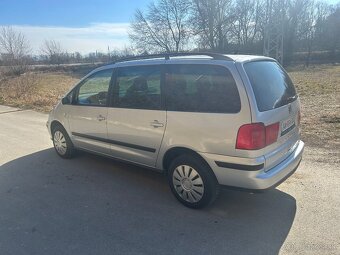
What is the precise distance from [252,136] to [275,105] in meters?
0.55

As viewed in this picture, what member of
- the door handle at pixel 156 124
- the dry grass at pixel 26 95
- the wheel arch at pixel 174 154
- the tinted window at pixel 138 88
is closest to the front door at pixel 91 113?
the tinted window at pixel 138 88

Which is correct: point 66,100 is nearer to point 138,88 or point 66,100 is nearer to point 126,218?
point 138,88

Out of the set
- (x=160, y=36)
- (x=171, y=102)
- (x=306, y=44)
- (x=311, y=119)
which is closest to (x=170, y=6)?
(x=160, y=36)

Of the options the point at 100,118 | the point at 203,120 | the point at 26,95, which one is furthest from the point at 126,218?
the point at 26,95

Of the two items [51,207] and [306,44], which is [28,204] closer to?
[51,207]

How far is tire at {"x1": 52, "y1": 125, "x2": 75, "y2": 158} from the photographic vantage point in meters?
5.25

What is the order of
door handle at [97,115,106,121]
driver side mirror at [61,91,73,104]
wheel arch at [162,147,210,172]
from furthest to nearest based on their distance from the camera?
driver side mirror at [61,91,73,104] < door handle at [97,115,106,121] < wheel arch at [162,147,210,172]

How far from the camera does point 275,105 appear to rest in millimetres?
3248

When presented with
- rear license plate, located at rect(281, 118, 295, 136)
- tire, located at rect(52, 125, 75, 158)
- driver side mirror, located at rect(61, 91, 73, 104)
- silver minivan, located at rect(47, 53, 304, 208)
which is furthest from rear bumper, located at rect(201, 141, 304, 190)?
tire, located at rect(52, 125, 75, 158)

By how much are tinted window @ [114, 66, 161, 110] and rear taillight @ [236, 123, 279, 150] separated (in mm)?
1121

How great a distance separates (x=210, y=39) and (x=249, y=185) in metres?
41.0

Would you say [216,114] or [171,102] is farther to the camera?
[171,102]

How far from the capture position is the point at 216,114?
10.3ft

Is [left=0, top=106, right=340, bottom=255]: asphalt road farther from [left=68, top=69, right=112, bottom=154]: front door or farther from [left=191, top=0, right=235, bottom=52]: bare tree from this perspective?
[left=191, top=0, right=235, bottom=52]: bare tree
